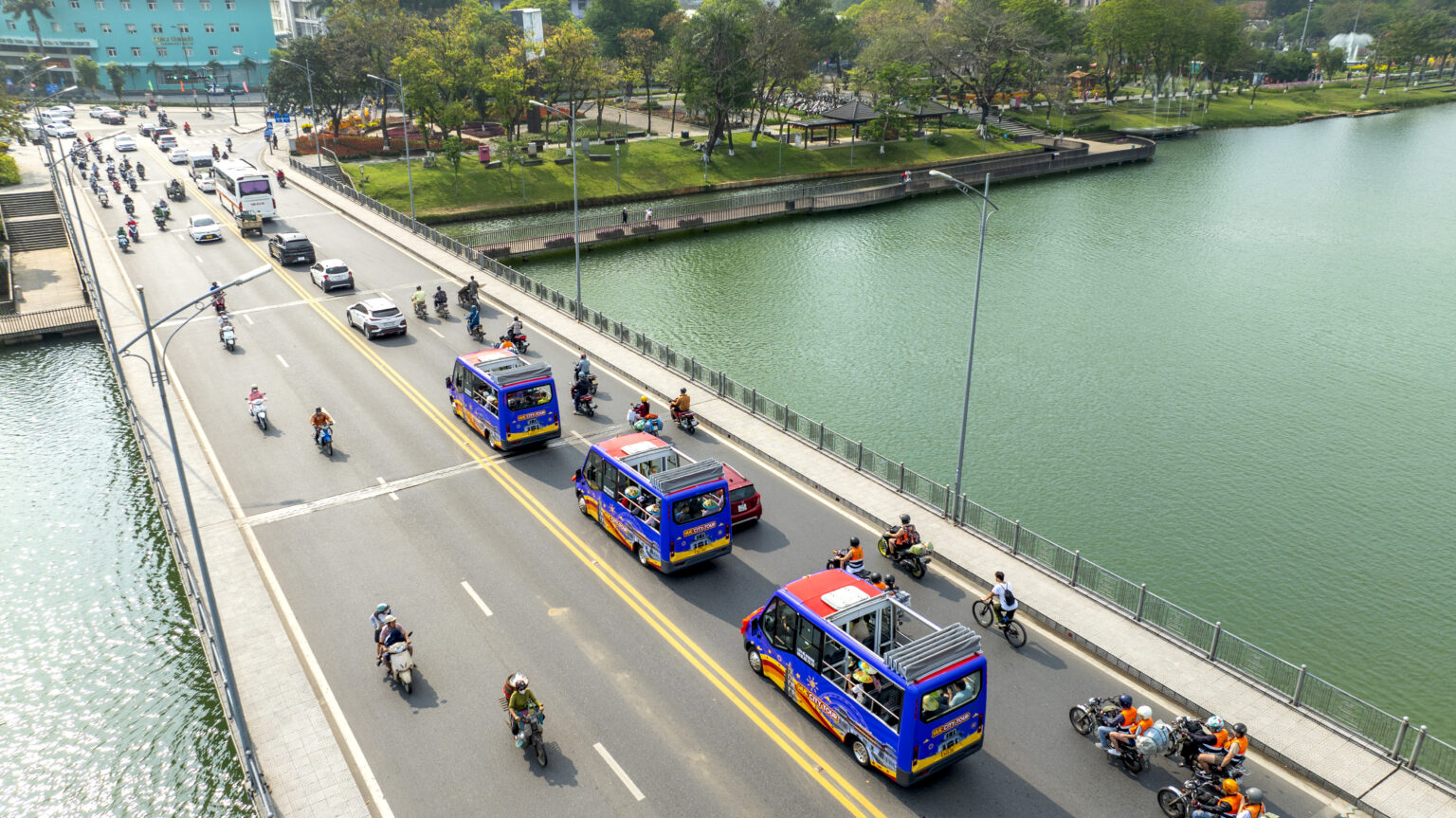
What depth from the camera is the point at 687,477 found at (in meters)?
24.0

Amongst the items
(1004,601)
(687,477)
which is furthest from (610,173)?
(1004,601)

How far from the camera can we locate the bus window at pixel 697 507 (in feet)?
78.3

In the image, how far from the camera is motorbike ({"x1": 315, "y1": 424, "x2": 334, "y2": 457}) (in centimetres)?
3173

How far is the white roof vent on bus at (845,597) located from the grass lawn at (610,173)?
65845mm

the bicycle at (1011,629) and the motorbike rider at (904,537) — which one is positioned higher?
the motorbike rider at (904,537)

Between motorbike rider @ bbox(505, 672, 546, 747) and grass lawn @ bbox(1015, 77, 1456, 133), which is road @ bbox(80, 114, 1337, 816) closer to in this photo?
motorbike rider @ bbox(505, 672, 546, 747)

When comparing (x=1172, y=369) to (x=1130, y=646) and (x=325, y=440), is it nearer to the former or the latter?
(x=1130, y=646)

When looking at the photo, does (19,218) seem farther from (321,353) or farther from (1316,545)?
(1316,545)

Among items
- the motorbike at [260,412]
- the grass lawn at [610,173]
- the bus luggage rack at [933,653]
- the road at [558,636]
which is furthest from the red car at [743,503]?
the grass lawn at [610,173]

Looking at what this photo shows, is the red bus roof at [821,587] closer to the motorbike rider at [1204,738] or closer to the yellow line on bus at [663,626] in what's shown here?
the yellow line on bus at [663,626]

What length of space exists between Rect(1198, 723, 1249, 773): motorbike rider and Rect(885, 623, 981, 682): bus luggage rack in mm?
4501

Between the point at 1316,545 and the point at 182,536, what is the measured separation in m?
35.5

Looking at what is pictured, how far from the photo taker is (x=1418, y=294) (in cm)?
5844

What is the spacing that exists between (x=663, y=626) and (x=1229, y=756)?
12.4 metres
